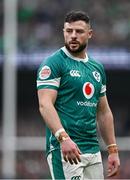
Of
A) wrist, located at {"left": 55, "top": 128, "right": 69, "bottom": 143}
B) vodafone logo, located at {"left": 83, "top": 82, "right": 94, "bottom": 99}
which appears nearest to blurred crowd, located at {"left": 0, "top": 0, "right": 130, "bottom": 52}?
vodafone logo, located at {"left": 83, "top": 82, "right": 94, "bottom": 99}

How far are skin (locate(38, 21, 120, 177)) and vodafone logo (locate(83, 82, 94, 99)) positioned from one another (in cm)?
26

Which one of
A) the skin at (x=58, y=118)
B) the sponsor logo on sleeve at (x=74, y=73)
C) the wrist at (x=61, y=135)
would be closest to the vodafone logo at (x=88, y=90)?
the sponsor logo on sleeve at (x=74, y=73)

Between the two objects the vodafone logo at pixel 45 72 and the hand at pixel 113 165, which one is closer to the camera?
the vodafone logo at pixel 45 72

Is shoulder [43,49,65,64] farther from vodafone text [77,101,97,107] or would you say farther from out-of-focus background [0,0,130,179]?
out-of-focus background [0,0,130,179]

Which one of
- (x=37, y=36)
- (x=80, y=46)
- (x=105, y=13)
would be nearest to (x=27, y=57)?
(x=37, y=36)

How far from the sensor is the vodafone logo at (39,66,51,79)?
27.1ft

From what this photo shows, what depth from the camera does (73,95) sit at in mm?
8438

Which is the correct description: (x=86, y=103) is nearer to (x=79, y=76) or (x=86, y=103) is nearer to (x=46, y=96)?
(x=79, y=76)

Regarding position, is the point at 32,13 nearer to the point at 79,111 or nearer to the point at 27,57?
the point at 27,57

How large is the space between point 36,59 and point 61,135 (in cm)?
1502

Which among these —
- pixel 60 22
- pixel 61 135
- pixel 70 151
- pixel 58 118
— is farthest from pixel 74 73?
pixel 60 22

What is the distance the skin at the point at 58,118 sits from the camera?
312 inches

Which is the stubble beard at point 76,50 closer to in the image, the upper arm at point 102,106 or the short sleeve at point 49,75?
the short sleeve at point 49,75

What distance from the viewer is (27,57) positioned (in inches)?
905
